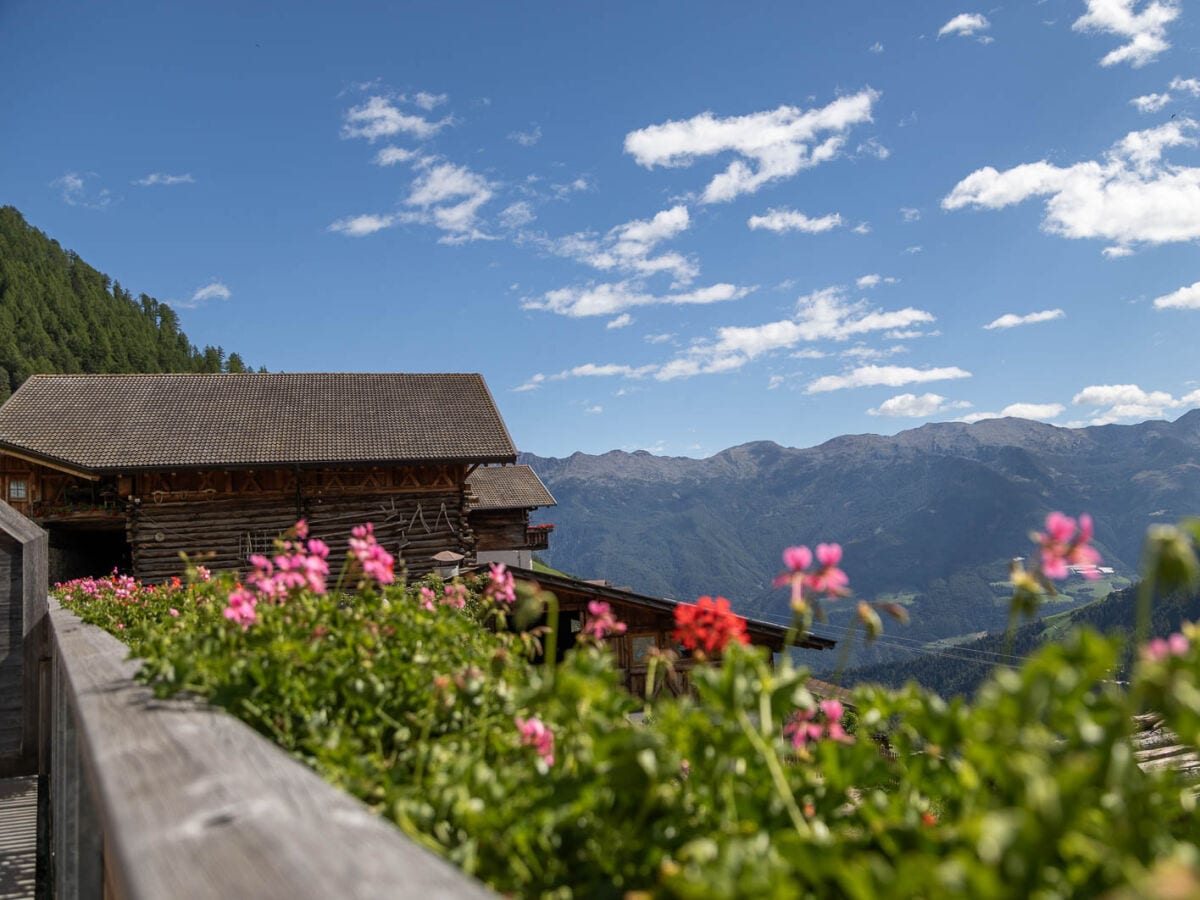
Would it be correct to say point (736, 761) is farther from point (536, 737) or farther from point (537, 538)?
point (537, 538)

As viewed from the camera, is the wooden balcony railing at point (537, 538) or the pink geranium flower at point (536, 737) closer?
the pink geranium flower at point (536, 737)

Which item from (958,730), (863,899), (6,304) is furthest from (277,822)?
(6,304)

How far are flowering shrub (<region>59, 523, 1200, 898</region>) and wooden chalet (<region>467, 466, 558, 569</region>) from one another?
111 ft

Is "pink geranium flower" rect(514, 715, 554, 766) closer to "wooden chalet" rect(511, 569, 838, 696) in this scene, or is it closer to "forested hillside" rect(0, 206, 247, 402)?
"wooden chalet" rect(511, 569, 838, 696)

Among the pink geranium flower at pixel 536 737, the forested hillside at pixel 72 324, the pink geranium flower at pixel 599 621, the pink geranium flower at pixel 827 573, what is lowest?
the pink geranium flower at pixel 536 737

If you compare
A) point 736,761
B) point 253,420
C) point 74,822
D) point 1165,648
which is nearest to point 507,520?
point 253,420

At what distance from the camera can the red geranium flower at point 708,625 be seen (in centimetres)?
177

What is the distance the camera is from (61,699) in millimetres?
3748

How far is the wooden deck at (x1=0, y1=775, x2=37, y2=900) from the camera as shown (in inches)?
192

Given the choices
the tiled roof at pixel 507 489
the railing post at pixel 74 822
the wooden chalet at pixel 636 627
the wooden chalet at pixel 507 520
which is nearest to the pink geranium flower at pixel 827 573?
the railing post at pixel 74 822

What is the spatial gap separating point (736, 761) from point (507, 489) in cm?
3854

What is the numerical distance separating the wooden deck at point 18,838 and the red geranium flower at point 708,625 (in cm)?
488

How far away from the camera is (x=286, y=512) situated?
21.3 metres

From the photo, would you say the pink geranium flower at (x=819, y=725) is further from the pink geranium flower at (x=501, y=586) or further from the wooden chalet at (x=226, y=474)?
the wooden chalet at (x=226, y=474)
